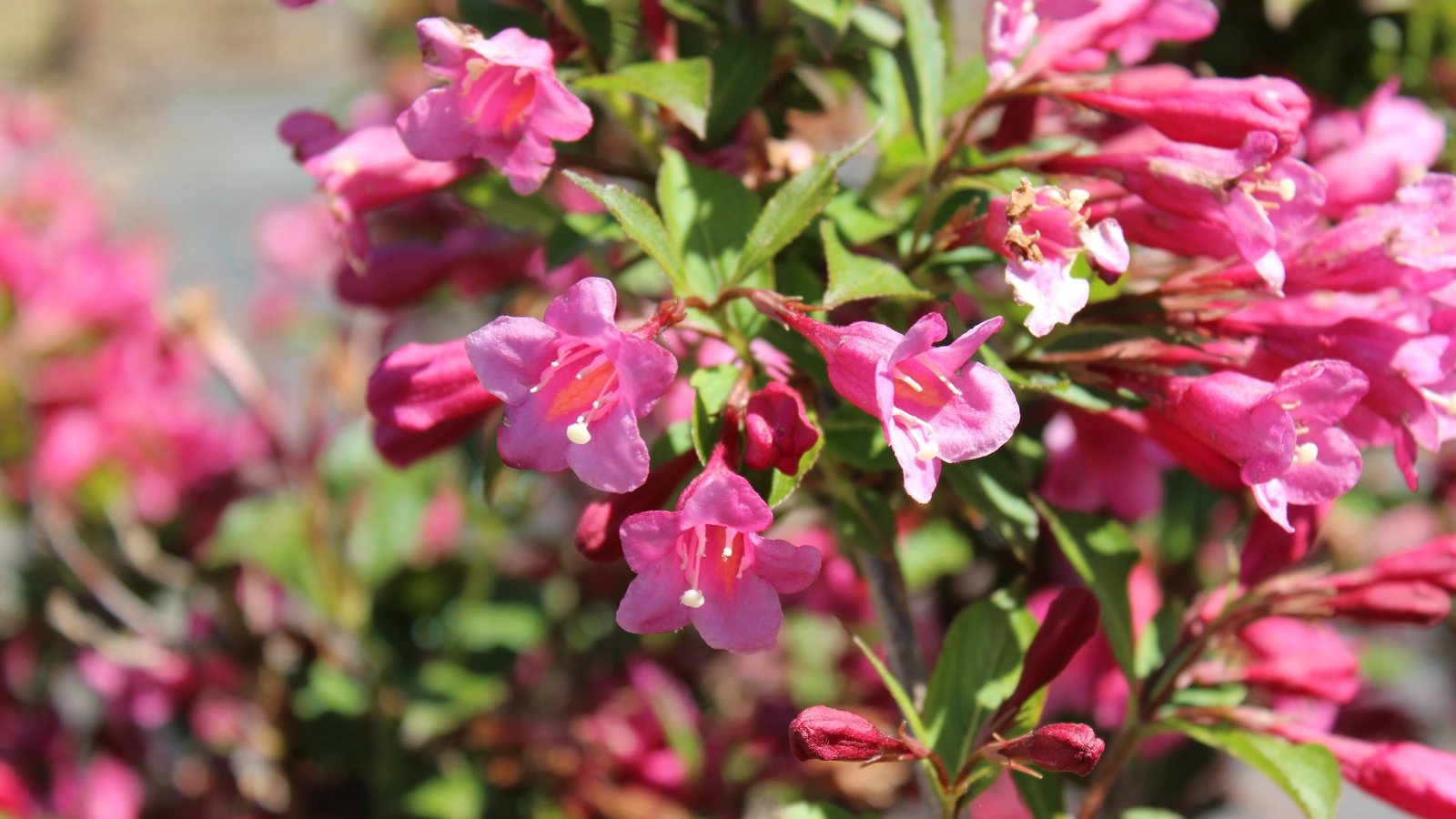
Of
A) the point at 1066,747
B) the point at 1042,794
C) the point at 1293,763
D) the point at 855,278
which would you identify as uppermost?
the point at 855,278

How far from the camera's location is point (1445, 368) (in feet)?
2.69

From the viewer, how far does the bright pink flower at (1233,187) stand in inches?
30.7

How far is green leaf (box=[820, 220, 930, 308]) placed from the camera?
765 millimetres

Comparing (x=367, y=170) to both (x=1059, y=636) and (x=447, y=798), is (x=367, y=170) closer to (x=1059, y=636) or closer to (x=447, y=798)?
(x=1059, y=636)

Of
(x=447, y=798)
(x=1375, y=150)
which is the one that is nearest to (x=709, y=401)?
(x=1375, y=150)

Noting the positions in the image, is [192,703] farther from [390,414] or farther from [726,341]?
[726,341]

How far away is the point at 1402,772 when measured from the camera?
879 mm

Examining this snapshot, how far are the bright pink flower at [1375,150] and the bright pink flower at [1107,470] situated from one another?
234 mm

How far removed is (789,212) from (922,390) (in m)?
0.13

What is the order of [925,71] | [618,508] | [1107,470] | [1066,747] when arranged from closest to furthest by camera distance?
[1066,747], [618,508], [925,71], [1107,470]

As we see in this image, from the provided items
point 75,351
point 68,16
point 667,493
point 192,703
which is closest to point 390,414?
point 667,493

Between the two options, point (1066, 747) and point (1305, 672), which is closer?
point (1066, 747)

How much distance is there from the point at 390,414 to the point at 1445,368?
67 cm

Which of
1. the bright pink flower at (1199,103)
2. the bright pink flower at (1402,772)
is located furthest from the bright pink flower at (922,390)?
the bright pink flower at (1402,772)
